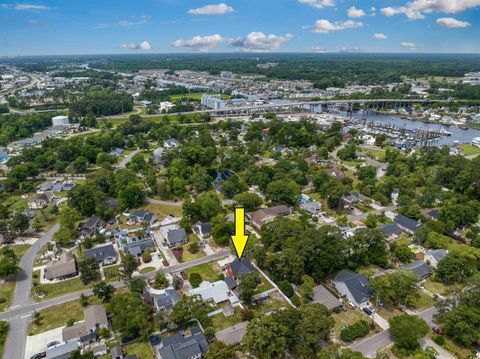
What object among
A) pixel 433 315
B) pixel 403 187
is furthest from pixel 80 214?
pixel 403 187

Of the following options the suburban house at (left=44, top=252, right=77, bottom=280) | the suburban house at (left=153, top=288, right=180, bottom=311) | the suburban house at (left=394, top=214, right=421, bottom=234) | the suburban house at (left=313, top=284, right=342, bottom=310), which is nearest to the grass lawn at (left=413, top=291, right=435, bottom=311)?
the suburban house at (left=313, top=284, right=342, bottom=310)

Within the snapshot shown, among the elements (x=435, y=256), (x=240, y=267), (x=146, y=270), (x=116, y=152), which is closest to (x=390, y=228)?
(x=435, y=256)

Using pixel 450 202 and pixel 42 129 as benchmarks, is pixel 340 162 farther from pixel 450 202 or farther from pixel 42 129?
pixel 42 129

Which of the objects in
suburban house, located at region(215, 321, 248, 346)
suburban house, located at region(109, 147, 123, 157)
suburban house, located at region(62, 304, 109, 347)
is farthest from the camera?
suburban house, located at region(109, 147, 123, 157)

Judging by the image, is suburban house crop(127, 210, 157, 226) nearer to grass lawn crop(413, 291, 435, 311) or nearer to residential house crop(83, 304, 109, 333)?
residential house crop(83, 304, 109, 333)

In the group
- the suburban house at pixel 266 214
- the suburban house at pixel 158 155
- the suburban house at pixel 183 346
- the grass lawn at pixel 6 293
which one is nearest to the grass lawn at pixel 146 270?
the suburban house at pixel 183 346

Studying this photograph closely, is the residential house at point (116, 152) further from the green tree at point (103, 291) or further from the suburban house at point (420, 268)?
the suburban house at point (420, 268)
